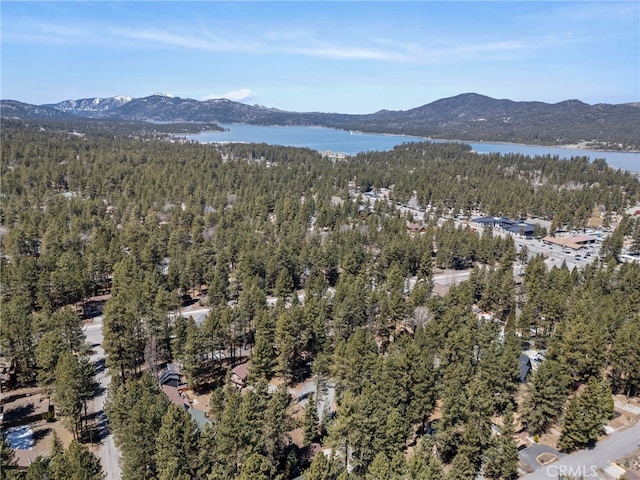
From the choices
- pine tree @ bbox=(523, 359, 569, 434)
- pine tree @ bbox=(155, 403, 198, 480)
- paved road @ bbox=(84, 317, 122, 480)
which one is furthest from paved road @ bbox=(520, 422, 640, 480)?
paved road @ bbox=(84, 317, 122, 480)

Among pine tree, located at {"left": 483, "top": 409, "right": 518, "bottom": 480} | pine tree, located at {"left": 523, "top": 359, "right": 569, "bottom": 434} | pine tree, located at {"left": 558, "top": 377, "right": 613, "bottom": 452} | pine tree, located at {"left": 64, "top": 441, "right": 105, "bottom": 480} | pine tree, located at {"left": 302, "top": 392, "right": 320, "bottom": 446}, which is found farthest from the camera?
pine tree, located at {"left": 523, "top": 359, "right": 569, "bottom": 434}

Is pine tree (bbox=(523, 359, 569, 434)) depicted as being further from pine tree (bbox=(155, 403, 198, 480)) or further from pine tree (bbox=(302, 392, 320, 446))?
pine tree (bbox=(155, 403, 198, 480))

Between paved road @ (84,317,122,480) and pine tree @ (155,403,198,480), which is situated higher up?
pine tree @ (155,403,198,480)

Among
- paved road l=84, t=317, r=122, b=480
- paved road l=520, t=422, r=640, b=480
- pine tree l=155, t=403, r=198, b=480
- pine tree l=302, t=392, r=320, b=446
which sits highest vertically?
pine tree l=155, t=403, r=198, b=480

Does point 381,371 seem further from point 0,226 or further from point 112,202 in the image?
point 112,202

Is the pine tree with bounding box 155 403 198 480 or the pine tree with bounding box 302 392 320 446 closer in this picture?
the pine tree with bounding box 155 403 198 480

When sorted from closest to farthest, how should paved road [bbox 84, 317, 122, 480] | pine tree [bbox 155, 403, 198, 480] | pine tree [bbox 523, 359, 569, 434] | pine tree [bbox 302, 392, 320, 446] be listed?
pine tree [bbox 155, 403, 198, 480], paved road [bbox 84, 317, 122, 480], pine tree [bbox 302, 392, 320, 446], pine tree [bbox 523, 359, 569, 434]

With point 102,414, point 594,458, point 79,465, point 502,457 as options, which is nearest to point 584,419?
point 594,458
